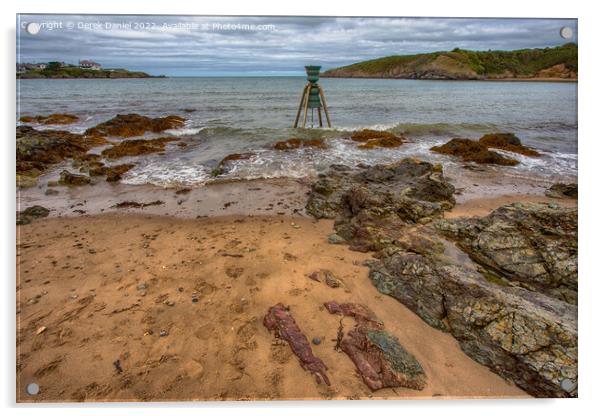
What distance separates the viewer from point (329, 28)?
3.99 m

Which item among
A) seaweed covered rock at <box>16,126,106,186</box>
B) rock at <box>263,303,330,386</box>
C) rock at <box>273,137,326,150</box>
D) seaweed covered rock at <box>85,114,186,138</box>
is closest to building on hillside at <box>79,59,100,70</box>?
rock at <box>263,303,330,386</box>

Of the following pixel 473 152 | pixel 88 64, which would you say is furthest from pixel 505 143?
pixel 88 64

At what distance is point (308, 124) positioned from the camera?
17.3 m

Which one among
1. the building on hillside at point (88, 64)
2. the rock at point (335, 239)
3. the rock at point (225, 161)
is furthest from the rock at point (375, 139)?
the building on hillside at point (88, 64)

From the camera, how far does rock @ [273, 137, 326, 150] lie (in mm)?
12945

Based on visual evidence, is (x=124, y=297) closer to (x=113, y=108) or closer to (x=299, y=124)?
(x=299, y=124)

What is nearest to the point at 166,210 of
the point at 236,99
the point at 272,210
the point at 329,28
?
the point at 272,210

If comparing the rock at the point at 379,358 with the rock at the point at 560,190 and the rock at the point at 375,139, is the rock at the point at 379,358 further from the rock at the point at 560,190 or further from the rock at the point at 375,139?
the rock at the point at 375,139

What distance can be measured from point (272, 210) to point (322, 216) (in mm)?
1265

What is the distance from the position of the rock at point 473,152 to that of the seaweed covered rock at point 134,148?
12054mm

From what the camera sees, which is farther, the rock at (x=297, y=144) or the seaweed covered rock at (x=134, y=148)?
the rock at (x=297, y=144)

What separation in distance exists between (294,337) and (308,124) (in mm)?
15335

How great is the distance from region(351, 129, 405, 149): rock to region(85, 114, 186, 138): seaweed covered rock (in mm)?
11261

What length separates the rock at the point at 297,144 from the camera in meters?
12.9
